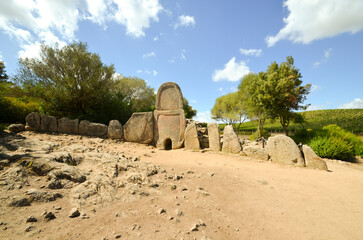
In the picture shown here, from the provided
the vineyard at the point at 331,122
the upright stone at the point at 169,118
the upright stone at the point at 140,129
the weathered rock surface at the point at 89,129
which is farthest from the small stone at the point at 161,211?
the vineyard at the point at 331,122

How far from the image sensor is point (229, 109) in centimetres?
2473

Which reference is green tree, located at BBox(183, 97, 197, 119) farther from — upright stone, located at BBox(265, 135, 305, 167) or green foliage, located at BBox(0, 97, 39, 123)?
upright stone, located at BBox(265, 135, 305, 167)

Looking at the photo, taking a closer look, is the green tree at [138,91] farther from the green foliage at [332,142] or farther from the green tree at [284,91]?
the green foliage at [332,142]

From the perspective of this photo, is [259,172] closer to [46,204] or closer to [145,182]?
[145,182]

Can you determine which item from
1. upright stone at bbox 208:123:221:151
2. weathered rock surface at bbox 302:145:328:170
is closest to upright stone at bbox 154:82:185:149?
upright stone at bbox 208:123:221:151

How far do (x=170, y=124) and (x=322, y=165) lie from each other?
256 inches

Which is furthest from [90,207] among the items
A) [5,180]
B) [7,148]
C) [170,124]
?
[170,124]

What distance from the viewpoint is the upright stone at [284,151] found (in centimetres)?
545

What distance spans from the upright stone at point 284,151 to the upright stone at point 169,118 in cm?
419

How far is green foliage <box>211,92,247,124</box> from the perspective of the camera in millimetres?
21420

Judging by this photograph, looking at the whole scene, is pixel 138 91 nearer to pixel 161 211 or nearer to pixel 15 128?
pixel 15 128

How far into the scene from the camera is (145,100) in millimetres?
25828

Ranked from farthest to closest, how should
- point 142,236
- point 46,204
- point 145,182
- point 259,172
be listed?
point 259,172, point 145,182, point 46,204, point 142,236

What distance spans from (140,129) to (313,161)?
25.1 feet
